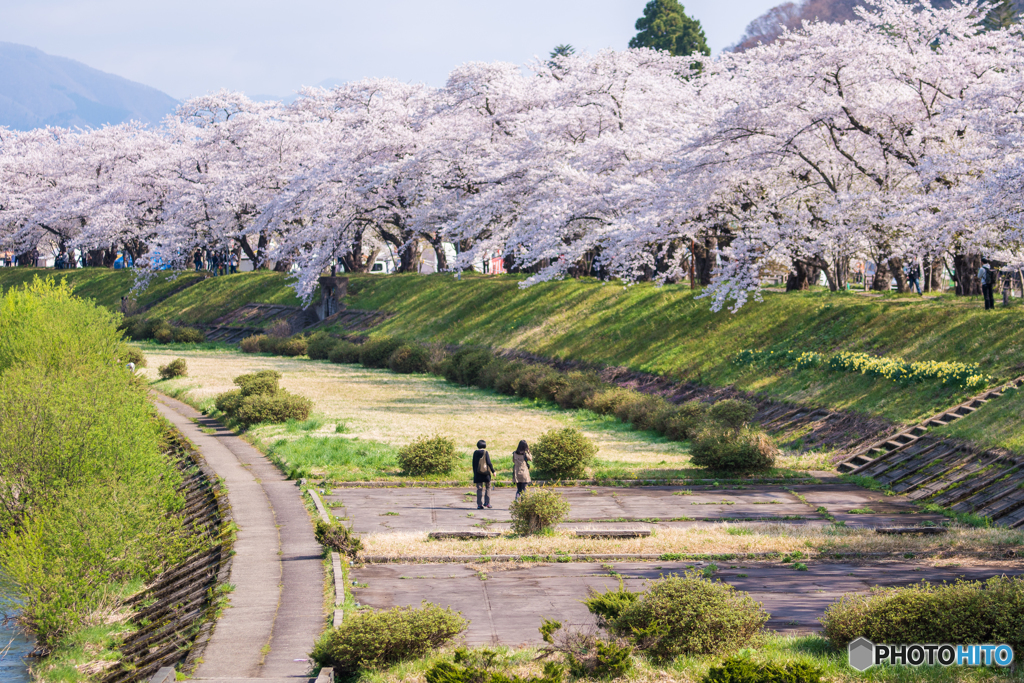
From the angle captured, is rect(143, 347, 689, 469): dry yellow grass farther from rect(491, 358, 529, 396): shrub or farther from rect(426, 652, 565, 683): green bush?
rect(426, 652, 565, 683): green bush

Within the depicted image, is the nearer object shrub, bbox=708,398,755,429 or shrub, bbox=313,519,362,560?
shrub, bbox=313,519,362,560

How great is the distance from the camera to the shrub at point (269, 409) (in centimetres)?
3284

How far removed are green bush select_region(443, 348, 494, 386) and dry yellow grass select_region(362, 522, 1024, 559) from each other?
26.6 m

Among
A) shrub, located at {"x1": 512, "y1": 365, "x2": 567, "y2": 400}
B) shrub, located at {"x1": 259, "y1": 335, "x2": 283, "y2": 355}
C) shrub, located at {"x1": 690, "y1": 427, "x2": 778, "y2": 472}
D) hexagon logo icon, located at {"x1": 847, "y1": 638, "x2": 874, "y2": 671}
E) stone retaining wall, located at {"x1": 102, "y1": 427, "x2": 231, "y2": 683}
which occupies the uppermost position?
shrub, located at {"x1": 259, "y1": 335, "x2": 283, "y2": 355}

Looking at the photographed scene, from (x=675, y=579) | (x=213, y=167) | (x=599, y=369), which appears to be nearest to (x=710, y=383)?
(x=599, y=369)

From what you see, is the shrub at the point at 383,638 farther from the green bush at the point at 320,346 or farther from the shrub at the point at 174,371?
the green bush at the point at 320,346

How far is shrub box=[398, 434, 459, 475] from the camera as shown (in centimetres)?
2409

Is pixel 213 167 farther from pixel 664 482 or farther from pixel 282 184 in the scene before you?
pixel 664 482

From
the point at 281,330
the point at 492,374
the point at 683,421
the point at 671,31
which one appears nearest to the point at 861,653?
the point at 683,421

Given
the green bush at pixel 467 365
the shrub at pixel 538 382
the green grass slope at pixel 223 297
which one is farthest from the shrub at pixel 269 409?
the green grass slope at pixel 223 297

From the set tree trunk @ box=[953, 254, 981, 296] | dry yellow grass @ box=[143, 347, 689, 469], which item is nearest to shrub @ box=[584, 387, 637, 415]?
dry yellow grass @ box=[143, 347, 689, 469]

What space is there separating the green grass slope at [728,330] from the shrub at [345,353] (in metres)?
3.30

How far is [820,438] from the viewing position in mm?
26656

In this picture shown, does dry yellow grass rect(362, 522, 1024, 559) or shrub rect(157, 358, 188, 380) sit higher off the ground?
shrub rect(157, 358, 188, 380)
